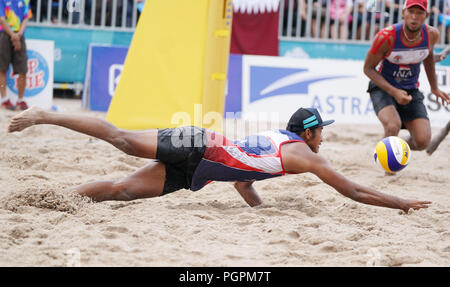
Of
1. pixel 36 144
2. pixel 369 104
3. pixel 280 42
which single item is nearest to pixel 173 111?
pixel 36 144

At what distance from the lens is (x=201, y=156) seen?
14.5 ft

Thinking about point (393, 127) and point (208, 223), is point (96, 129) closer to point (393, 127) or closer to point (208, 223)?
point (208, 223)

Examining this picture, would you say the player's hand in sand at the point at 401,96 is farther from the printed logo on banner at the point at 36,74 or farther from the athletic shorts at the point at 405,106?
the printed logo on banner at the point at 36,74

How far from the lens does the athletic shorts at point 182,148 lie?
4.35 metres

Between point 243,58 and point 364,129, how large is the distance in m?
2.37

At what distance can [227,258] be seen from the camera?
132 inches

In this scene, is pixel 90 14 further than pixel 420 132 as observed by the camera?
Yes

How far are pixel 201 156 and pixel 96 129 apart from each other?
782 mm

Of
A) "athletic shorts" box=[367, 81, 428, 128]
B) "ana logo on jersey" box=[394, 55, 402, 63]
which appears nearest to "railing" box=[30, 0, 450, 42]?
"athletic shorts" box=[367, 81, 428, 128]

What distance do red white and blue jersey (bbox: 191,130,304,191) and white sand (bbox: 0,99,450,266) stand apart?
0.98 ft

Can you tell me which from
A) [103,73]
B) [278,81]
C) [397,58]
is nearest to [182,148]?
[397,58]

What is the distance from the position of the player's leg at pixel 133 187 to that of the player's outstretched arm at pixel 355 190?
45.1 inches

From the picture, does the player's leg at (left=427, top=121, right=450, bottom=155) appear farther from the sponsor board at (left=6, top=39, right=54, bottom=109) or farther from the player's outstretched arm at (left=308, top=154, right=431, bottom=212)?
the sponsor board at (left=6, top=39, right=54, bottom=109)

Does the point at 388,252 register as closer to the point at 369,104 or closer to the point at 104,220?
the point at 104,220
